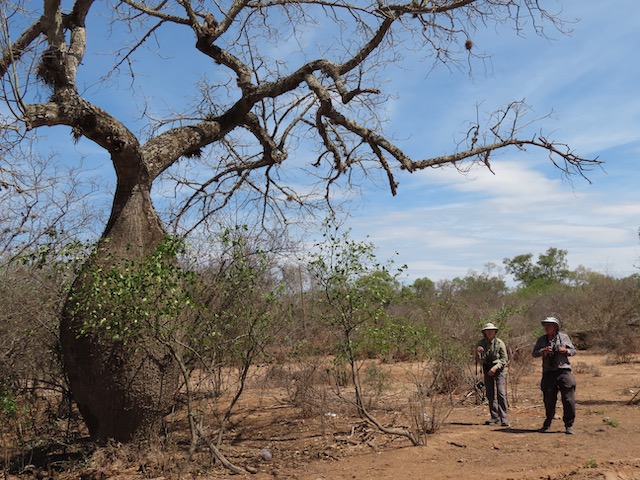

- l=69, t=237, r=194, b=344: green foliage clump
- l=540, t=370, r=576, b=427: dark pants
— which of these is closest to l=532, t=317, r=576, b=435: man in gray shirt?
l=540, t=370, r=576, b=427: dark pants

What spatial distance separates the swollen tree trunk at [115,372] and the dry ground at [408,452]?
353 mm

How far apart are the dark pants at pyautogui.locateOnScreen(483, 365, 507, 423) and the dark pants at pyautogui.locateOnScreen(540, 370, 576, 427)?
497mm

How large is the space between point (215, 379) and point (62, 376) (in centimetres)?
183

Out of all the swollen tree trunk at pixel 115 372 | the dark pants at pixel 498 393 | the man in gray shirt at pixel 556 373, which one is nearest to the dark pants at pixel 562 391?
the man in gray shirt at pixel 556 373

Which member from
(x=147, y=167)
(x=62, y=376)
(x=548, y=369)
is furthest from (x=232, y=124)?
(x=548, y=369)

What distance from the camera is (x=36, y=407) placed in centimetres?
742

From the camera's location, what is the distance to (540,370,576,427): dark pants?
6977mm

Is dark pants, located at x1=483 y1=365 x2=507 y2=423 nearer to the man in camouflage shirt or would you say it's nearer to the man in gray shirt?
the man in camouflage shirt

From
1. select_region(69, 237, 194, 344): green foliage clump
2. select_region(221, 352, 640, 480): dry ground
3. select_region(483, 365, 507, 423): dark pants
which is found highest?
select_region(69, 237, 194, 344): green foliage clump

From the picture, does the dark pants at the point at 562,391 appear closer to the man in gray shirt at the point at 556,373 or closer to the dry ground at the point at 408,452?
the man in gray shirt at the point at 556,373

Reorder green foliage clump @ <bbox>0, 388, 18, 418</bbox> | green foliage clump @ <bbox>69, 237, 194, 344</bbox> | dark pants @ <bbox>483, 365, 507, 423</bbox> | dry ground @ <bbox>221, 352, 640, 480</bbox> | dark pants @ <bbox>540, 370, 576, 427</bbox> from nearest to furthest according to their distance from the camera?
green foliage clump @ <bbox>69, 237, 194, 344</bbox> < dry ground @ <bbox>221, 352, 640, 480</bbox> < green foliage clump @ <bbox>0, 388, 18, 418</bbox> < dark pants @ <bbox>540, 370, 576, 427</bbox> < dark pants @ <bbox>483, 365, 507, 423</bbox>

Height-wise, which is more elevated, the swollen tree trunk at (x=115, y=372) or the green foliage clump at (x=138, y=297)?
the green foliage clump at (x=138, y=297)

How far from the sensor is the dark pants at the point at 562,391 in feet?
22.9

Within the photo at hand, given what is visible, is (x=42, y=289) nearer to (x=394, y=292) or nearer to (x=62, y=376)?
(x=62, y=376)
